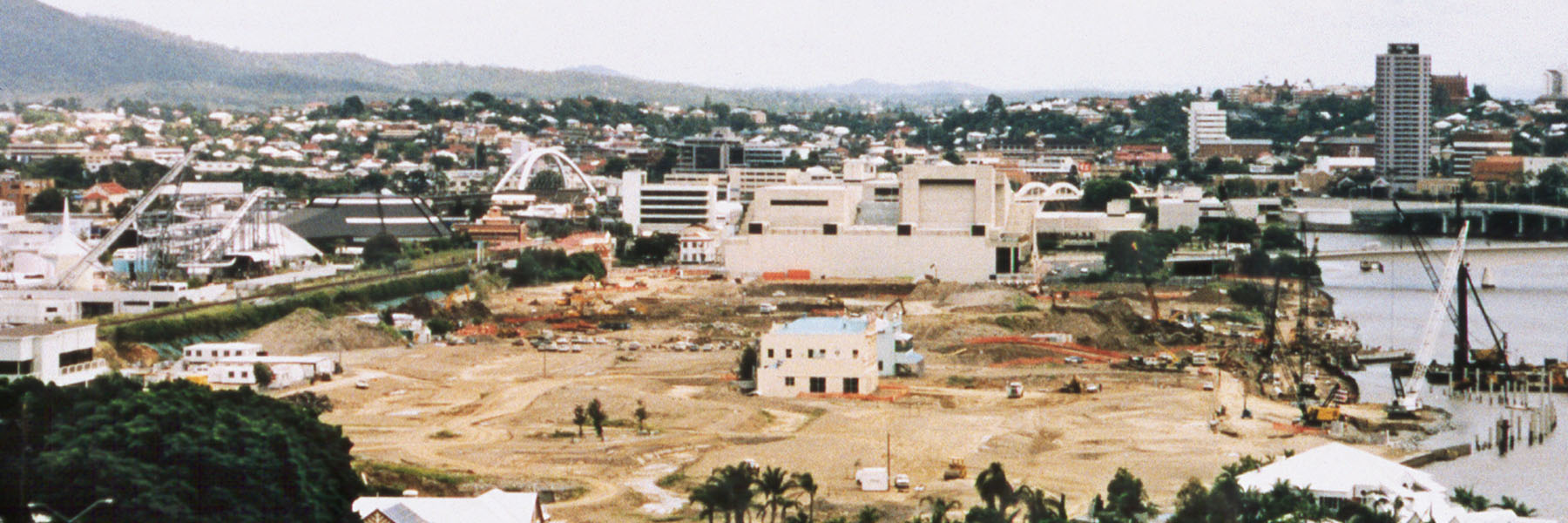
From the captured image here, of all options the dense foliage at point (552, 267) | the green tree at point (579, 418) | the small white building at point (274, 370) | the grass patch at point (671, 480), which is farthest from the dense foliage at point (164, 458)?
the dense foliage at point (552, 267)

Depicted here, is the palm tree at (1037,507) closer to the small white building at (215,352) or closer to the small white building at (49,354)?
the small white building at (49,354)

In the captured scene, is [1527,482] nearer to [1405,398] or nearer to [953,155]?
[1405,398]

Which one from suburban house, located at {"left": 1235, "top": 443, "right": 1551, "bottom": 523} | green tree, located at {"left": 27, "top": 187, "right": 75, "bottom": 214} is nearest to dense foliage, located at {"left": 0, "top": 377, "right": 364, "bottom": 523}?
suburban house, located at {"left": 1235, "top": 443, "right": 1551, "bottom": 523}

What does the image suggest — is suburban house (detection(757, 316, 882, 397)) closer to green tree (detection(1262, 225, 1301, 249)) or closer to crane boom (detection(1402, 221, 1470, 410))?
crane boom (detection(1402, 221, 1470, 410))

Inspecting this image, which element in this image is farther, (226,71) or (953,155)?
(226,71)

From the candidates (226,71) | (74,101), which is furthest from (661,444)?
(226,71)
